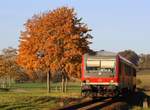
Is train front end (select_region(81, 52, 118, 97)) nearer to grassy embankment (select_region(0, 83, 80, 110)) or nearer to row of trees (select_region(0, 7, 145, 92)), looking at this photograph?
grassy embankment (select_region(0, 83, 80, 110))

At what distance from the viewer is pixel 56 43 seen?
2383 inches

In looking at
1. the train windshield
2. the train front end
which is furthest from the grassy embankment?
the train windshield

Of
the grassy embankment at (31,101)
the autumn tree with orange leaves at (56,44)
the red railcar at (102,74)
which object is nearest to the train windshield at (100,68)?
the red railcar at (102,74)

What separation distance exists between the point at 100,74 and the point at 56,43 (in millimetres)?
24422

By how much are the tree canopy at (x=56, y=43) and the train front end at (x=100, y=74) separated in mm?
21992

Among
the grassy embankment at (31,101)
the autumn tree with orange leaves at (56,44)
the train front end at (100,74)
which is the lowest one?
the grassy embankment at (31,101)

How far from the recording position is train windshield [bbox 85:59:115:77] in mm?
36500

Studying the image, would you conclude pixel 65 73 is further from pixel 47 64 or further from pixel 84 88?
pixel 84 88

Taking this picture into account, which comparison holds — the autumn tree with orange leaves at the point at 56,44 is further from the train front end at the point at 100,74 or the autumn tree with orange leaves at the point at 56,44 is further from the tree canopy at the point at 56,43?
the train front end at the point at 100,74

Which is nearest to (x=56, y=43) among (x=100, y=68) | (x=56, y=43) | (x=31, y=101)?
(x=56, y=43)

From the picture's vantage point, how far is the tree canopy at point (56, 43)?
59.9 metres

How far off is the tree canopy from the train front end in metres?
22.0

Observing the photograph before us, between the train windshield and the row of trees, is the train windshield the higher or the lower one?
the lower one

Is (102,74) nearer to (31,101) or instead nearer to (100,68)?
(100,68)
